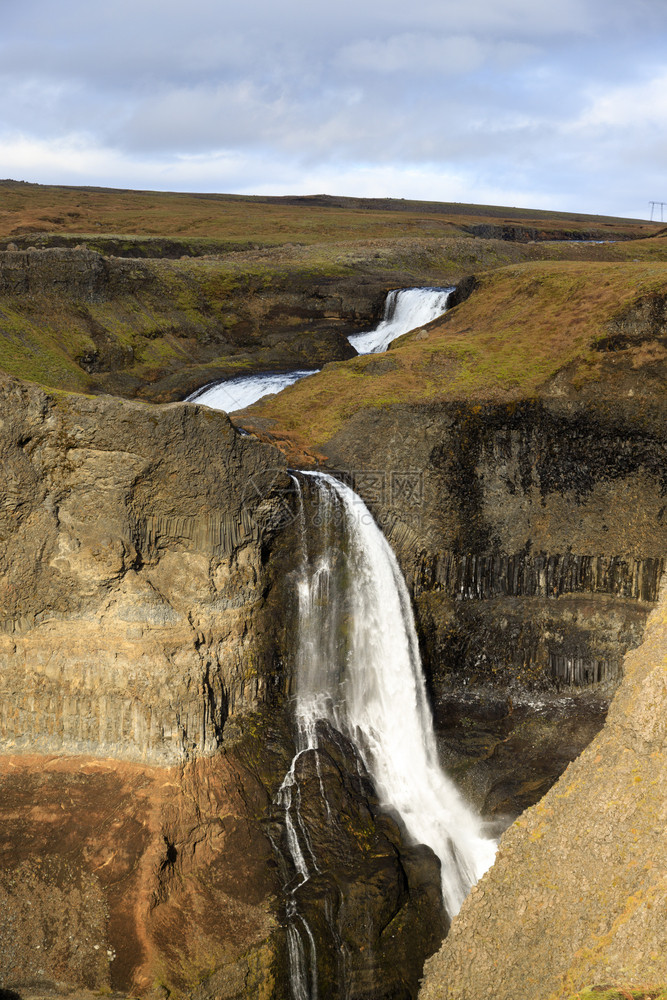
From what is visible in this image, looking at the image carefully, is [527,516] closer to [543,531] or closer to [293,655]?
[543,531]

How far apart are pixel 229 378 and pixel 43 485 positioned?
703 inches

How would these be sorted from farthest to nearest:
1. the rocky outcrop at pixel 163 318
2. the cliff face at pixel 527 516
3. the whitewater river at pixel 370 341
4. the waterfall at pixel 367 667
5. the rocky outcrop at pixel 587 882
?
1. the rocky outcrop at pixel 163 318
2. the whitewater river at pixel 370 341
3. the cliff face at pixel 527 516
4. the waterfall at pixel 367 667
5. the rocky outcrop at pixel 587 882

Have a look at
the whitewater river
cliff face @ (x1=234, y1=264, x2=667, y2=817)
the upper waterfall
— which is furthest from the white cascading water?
the upper waterfall

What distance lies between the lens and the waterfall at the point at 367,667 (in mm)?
21141

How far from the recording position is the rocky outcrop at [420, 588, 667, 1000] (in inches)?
436

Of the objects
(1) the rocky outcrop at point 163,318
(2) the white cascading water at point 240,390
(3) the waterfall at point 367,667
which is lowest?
(3) the waterfall at point 367,667

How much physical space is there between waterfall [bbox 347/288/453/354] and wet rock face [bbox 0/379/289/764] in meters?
21.8

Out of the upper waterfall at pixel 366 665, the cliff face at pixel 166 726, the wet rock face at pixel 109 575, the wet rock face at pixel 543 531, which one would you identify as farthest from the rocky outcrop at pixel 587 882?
the wet rock face at pixel 543 531

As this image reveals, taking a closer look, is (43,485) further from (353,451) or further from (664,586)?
(664,586)

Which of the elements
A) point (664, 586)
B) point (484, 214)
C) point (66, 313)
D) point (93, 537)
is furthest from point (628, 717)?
point (484, 214)

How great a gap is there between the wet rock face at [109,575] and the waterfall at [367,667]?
8.87 feet

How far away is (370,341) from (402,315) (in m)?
2.22

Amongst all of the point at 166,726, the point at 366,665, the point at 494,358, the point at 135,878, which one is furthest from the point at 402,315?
the point at 135,878

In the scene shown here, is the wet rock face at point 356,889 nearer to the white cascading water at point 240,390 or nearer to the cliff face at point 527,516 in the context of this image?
the cliff face at point 527,516
